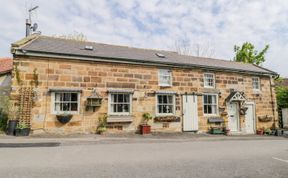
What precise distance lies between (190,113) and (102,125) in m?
6.02

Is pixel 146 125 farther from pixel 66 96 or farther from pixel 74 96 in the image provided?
pixel 66 96

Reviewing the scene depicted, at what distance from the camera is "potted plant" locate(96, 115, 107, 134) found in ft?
42.3

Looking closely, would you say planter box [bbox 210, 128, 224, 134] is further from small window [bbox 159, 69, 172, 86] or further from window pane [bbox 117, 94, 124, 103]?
window pane [bbox 117, 94, 124, 103]

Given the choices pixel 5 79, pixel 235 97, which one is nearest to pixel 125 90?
pixel 235 97

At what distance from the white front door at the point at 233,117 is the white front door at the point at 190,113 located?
302cm

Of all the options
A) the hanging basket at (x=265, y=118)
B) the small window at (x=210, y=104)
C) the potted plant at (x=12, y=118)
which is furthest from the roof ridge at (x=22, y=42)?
the hanging basket at (x=265, y=118)

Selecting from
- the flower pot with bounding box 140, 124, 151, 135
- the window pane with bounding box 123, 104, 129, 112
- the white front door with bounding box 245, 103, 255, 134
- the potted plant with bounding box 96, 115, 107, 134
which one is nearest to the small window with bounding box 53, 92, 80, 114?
the potted plant with bounding box 96, 115, 107, 134

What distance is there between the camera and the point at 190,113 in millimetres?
15594

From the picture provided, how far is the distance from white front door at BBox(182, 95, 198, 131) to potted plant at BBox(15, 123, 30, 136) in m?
9.25

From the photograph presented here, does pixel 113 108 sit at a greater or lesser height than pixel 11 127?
greater

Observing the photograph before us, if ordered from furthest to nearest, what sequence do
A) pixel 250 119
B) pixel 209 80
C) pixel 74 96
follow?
pixel 250 119, pixel 209 80, pixel 74 96

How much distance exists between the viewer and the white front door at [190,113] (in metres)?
→ 15.4

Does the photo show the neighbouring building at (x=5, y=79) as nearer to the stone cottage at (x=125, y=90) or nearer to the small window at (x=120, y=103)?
the stone cottage at (x=125, y=90)

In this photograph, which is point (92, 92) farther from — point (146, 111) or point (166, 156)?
point (166, 156)
